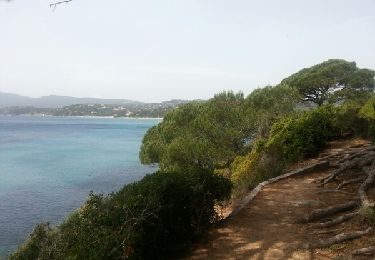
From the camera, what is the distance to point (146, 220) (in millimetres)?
7871

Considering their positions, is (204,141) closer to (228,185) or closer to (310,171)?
(310,171)

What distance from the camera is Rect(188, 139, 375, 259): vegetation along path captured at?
881 cm

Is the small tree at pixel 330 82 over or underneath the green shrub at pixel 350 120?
over

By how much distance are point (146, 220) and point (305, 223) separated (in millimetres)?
4840

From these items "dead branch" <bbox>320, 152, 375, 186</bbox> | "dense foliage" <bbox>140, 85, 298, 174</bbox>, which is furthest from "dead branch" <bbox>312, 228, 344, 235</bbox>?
"dense foliage" <bbox>140, 85, 298, 174</bbox>

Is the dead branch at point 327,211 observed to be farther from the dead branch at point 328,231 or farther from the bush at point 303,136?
the bush at point 303,136

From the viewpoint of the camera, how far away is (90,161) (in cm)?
7794

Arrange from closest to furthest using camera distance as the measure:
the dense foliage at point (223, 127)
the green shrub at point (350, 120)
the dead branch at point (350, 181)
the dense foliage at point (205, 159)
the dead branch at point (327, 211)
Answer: the dense foliage at point (205, 159) → the dead branch at point (327, 211) → the dead branch at point (350, 181) → the green shrub at point (350, 120) → the dense foliage at point (223, 127)

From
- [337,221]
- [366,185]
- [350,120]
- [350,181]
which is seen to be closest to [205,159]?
[350,120]

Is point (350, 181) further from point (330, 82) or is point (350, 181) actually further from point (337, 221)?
point (330, 82)

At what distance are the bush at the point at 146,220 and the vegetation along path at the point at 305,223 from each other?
2.77 feet

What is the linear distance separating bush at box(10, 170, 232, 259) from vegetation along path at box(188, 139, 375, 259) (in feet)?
2.77

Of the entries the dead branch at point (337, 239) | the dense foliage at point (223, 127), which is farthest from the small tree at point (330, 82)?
the dead branch at point (337, 239)

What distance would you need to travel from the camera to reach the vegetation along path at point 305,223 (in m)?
8.81
